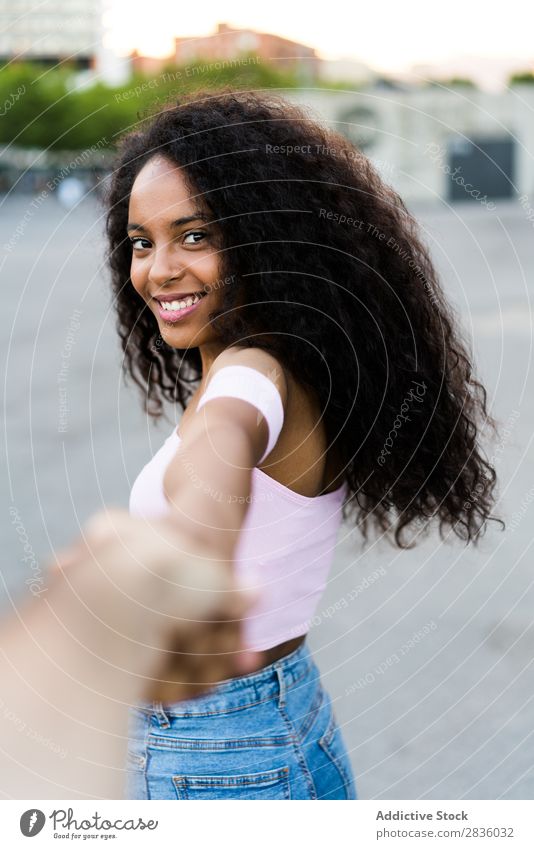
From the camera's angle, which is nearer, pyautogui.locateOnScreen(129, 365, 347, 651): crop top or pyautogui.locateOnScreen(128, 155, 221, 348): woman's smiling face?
pyautogui.locateOnScreen(129, 365, 347, 651): crop top

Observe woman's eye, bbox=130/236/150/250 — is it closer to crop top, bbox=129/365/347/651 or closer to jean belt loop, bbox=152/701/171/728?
crop top, bbox=129/365/347/651

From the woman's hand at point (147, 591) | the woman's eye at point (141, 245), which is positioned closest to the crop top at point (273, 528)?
the woman's eye at point (141, 245)

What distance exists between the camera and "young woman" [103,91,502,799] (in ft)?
4.08

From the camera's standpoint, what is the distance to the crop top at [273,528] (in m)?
1.14

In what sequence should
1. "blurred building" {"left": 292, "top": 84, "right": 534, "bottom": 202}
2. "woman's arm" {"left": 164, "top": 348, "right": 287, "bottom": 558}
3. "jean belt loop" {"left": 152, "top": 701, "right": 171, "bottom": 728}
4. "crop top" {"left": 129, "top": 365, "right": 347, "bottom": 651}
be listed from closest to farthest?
"woman's arm" {"left": 164, "top": 348, "right": 287, "bottom": 558} → "crop top" {"left": 129, "top": 365, "right": 347, "bottom": 651} → "jean belt loop" {"left": 152, "top": 701, "right": 171, "bottom": 728} → "blurred building" {"left": 292, "top": 84, "right": 534, "bottom": 202}

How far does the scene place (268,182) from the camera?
54.4 inches

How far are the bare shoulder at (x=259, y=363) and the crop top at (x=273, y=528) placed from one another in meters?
0.02

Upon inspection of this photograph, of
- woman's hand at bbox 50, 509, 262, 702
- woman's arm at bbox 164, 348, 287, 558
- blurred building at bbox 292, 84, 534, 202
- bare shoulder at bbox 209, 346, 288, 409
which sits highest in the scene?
blurred building at bbox 292, 84, 534, 202

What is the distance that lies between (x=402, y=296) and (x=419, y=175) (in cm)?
3786

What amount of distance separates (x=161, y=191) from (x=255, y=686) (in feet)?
2.26

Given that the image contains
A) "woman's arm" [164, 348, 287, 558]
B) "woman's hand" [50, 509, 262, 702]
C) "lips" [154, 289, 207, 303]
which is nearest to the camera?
"woman's hand" [50, 509, 262, 702]

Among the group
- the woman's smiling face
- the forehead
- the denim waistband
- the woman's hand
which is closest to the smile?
the woman's smiling face

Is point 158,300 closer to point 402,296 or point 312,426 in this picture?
point 312,426

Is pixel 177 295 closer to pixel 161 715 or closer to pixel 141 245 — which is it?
pixel 141 245
